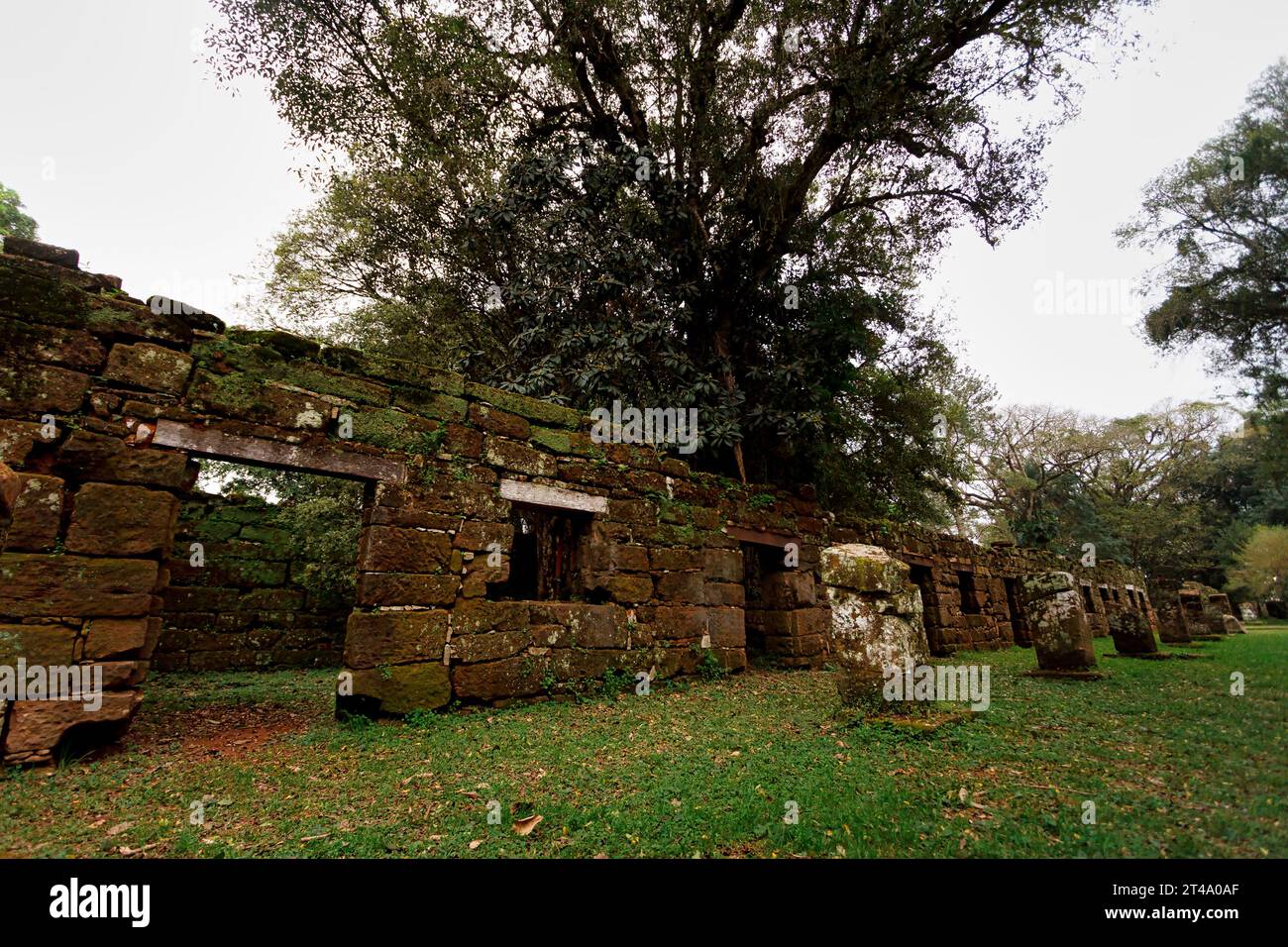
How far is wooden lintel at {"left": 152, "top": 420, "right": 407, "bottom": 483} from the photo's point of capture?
4.57m

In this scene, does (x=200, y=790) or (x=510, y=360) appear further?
(x=510, y=360)

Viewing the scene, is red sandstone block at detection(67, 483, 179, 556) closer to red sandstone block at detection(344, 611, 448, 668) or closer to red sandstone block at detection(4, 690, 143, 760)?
red sandstone block at detection(4, 690, 143, 760)

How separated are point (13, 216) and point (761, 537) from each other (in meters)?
28.4

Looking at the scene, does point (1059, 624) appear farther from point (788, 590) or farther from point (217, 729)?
point (217, 729)

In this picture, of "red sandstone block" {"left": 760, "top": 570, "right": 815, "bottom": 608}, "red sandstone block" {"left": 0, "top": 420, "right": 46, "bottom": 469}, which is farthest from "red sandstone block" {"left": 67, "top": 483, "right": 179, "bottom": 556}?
"red sandstone block" {"left": 760, "top": 570, "right": 815, "bottom": 608}

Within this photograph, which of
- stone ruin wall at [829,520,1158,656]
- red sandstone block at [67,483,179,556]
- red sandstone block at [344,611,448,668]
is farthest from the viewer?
stone ruin wall at [829,520,1158,656]

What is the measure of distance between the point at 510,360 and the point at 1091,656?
1051cm

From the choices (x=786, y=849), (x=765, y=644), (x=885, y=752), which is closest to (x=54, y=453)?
(x=786, y=849)

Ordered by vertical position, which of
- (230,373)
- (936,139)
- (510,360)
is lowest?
(230,373)

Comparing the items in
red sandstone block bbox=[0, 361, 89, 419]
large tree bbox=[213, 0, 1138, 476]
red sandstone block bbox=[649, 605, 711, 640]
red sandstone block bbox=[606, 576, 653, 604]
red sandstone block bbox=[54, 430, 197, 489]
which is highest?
large tree bbox=[213, 0, 1138, 476]

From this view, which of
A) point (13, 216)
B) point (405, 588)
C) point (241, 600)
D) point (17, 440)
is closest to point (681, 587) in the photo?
point (405, 588)

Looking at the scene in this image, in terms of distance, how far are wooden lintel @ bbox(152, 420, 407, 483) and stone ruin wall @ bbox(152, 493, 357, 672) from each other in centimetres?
533
